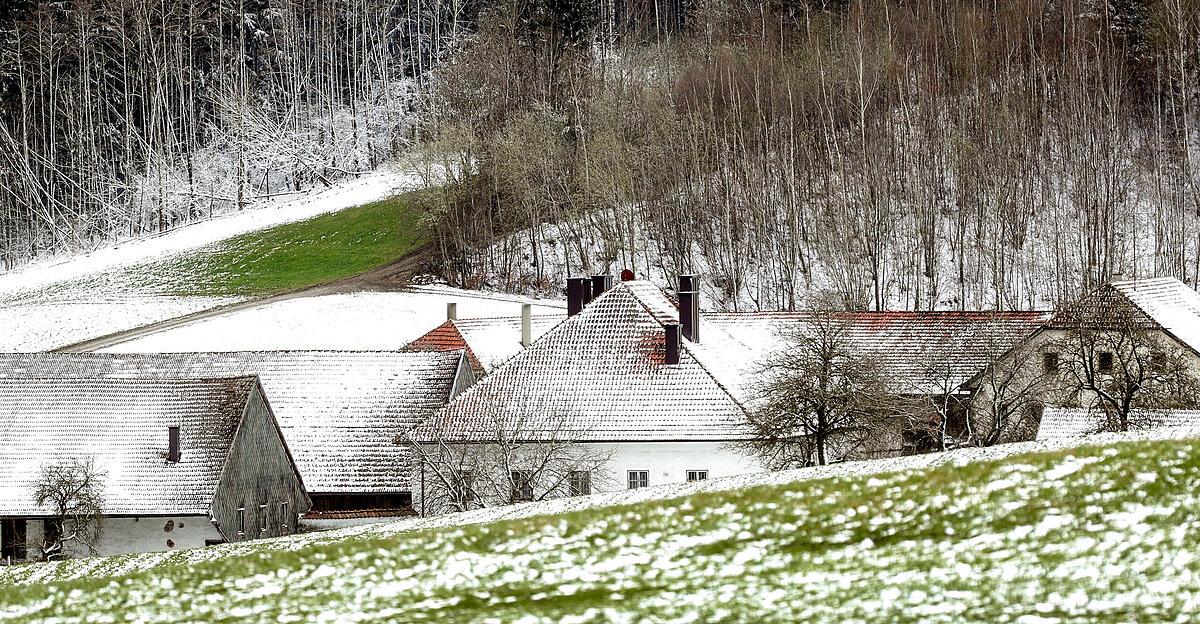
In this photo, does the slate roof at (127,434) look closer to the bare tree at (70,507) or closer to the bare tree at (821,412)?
the bare tree at (70,507)

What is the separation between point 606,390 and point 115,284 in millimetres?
50096

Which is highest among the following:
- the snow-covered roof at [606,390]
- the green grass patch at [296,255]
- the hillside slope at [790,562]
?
the green grass patch at [296,255]

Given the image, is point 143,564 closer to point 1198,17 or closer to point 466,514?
point 466,514

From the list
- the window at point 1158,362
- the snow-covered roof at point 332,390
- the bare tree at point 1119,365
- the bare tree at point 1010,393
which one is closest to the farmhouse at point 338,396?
the snow-covered roof at point 332,390

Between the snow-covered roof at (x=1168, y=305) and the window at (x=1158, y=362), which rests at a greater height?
the snow-covered roof at (x=1168, y=305)

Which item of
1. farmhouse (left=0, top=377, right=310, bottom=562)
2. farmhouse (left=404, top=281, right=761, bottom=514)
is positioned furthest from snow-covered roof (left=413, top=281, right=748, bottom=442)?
farmhouse (left=0, top=377, right=310, bottom=562)

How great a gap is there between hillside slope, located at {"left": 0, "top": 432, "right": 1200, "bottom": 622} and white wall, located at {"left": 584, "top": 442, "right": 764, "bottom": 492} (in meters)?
18.4

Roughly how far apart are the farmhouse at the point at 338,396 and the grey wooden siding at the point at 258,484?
50 centimetres

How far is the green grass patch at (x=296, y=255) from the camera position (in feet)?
A: 275

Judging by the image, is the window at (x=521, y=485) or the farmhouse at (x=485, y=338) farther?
the farmhouse at (x=485, y=338)

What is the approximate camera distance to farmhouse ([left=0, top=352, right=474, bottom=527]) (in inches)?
1690

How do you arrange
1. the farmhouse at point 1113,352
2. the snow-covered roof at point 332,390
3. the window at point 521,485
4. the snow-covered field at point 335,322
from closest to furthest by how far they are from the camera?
the window at point 521,485, the farmhouse at point 1113,352, the snow-covered roof at point 332,390, the snow-covered field at point 335,322

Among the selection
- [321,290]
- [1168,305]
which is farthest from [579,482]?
[321,290]

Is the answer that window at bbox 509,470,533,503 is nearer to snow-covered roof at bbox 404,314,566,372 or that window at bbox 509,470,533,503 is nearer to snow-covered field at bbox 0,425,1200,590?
snow-covered field at bbox 0,425,1200,590
